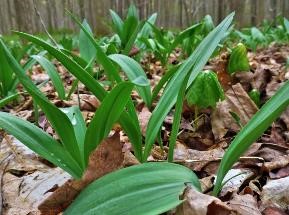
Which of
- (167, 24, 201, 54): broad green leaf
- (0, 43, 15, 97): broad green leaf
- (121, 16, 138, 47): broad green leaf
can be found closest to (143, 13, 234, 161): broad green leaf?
(0, 43, 15, 97): broad green leaf

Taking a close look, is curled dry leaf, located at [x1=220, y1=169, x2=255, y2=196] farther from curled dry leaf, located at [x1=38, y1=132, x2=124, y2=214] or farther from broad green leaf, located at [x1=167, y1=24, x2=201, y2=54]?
broad green leaf, located at [x1=167, y1=24, x2=201, y2=54]

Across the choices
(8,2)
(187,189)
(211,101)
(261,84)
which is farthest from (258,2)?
(187,189)

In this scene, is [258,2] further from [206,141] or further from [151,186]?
[151,186]

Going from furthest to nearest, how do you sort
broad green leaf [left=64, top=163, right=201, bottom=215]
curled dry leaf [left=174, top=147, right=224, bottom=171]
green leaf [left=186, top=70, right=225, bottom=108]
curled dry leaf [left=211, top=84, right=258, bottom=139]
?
curled dry leaf [left=211, top=84, right=258, bottom=139], green leaf [left=186, top=70, right=225, bottom=108], curled dry leaf [left=174, top=147, right=224, bottom=171], broad green leaf [left=64, top=163, right=201, bottom=215]

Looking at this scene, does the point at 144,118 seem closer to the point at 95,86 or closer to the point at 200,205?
the point at 95,86

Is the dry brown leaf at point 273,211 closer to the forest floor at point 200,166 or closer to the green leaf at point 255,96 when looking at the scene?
the forest floor at point 200,166

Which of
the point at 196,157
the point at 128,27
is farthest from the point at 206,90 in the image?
the point at 128,27

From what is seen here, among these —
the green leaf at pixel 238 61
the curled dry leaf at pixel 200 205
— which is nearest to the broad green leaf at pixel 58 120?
the curled dry leaf at pixel 200 205
